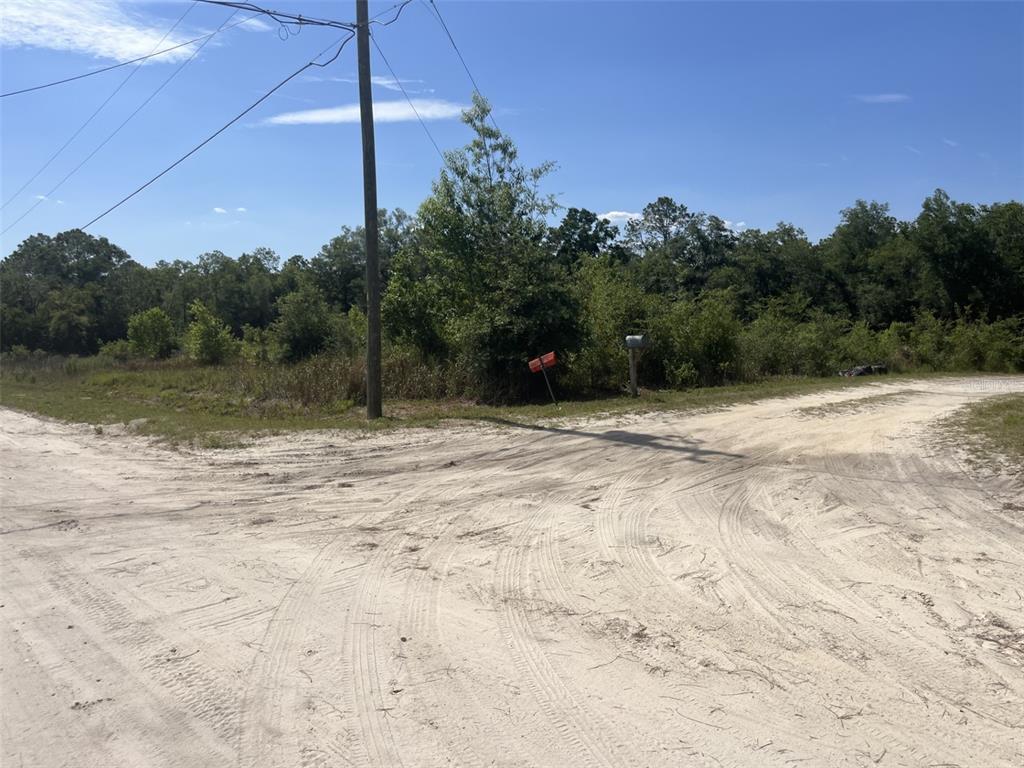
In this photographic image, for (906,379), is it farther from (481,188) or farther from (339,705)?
(339,705)

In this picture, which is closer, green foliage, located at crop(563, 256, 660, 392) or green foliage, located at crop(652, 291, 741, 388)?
green foliage, located at crop(563, 256, 660, 392)

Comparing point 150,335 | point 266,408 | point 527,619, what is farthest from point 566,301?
point 150,335

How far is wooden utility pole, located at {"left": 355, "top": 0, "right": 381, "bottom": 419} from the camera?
44.0 ft

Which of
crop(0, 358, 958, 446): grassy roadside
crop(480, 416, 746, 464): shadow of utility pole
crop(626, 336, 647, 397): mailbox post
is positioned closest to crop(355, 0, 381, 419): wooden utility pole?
crop(0, 358, 958, 446): grassy roadside

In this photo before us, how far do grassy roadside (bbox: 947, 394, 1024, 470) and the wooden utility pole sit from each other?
10230 millimetres

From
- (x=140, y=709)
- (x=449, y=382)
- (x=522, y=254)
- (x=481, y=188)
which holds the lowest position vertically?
(x=140, y=709)

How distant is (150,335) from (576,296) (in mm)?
37035

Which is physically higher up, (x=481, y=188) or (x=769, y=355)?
(x=481, y=188)

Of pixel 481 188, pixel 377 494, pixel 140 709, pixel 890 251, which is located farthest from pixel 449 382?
pixel 890 251

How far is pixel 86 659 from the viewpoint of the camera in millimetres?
4109

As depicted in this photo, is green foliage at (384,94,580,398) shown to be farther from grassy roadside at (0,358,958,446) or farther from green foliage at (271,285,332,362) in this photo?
green foliage at (271,285,332,362)

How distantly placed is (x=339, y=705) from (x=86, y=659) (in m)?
1.75

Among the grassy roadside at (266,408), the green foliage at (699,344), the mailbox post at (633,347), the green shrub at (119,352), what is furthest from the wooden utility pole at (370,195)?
the green shrub at (119,352)

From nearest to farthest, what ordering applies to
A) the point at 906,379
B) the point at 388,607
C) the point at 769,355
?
the point at 388,607 < the point at 906,379 < the point at 769,355
